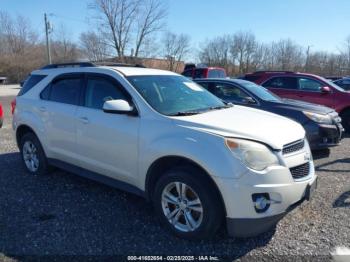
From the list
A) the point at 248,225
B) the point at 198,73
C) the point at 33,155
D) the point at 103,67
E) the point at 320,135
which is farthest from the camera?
the point at 198,73

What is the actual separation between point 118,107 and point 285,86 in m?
7.31

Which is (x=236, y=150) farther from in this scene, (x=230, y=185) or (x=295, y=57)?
(x=295, y=57)

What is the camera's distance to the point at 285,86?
32.2 ft

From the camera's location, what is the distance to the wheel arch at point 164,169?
3.21 metres

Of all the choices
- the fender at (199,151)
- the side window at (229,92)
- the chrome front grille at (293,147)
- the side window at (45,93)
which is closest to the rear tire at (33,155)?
the side window at (45,93)

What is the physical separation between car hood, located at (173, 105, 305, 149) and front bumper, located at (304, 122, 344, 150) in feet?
9.21

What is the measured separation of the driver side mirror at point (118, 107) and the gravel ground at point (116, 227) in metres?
1.27

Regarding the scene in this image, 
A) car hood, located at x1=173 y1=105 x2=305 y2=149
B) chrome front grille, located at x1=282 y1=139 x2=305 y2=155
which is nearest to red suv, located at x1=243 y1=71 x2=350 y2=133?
car hood, located at x1=173 y1=105 x2=305 y2=149

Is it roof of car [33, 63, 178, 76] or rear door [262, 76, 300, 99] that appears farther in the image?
rear door [262, 76, 300, 99]

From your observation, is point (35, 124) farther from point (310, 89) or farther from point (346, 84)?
point (346, 84)

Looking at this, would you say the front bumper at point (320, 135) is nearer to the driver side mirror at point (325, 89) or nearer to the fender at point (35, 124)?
the driver side mirror at point (325, 89)

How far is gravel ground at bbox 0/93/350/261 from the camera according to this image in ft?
10.8

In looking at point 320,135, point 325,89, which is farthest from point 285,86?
point 320,135

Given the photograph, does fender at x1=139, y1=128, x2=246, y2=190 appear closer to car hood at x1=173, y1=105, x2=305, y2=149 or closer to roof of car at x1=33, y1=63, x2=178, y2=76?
car hood at x1=173, y1=105, x2=305, y2=149
